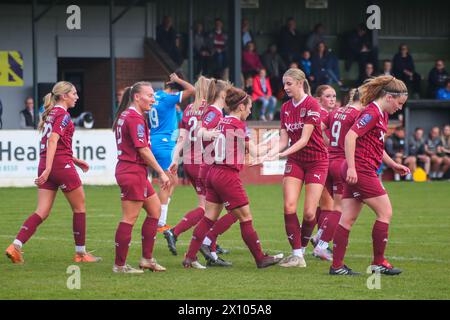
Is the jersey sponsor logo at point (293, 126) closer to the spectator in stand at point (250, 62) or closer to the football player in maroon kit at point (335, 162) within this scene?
the football player in maroon kit at point (335, 162)

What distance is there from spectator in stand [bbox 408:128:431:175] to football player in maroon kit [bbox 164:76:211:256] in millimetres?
16314

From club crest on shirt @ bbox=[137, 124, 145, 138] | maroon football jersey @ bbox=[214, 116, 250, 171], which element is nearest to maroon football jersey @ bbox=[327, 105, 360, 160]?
maroon football jersey @ bbox=[214, 116, 250, 171]

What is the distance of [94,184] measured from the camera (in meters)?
24.4

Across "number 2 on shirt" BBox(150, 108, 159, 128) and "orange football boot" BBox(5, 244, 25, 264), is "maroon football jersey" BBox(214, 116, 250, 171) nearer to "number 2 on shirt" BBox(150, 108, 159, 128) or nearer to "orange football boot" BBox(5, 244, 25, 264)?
"orange football boot" BBox(5, 244, 25, 264)

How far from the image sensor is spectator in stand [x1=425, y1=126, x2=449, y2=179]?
1120 inches

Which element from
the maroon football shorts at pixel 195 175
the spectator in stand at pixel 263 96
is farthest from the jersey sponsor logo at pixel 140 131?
the spectator in stand at pixel 263 96

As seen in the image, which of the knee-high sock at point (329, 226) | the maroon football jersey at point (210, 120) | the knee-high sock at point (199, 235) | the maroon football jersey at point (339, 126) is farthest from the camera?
the knee-high sock at point (329, 226)

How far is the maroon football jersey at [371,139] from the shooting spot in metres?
10.0

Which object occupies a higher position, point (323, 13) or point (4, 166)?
point (323, 13)

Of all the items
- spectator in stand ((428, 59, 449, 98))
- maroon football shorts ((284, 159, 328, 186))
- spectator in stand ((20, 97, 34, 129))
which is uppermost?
spectator in stand ((428, 59, 449, 98))

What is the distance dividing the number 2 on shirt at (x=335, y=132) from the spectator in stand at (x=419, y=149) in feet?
54.9

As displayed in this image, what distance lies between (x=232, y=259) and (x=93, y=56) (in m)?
19.6

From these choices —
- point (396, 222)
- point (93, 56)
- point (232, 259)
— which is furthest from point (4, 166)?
point (232, 259)

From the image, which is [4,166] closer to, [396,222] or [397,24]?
[396,222]
